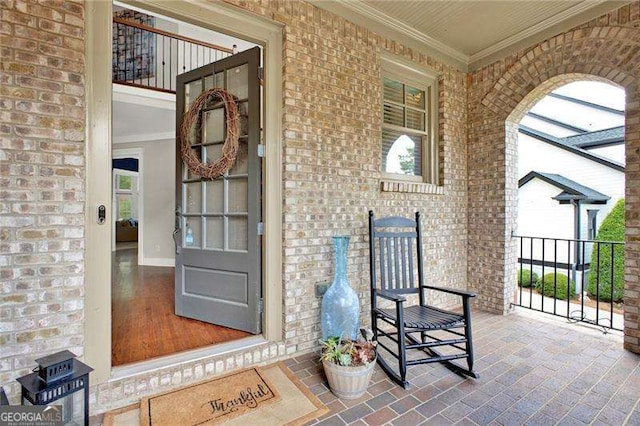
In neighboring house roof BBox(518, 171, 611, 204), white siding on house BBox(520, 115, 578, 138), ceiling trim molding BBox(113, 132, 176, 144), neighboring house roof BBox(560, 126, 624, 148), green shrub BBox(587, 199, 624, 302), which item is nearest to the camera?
green shrub BBox(587, 199, 624, 302)

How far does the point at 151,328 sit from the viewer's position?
2672mm

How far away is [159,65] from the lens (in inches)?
247

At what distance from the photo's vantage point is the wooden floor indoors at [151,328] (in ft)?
7.41

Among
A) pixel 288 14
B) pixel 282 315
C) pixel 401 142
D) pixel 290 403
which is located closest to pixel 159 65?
pixel 288 14

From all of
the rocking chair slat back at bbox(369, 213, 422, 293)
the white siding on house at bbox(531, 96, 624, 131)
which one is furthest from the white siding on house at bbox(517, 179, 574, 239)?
the rocking chair slat back at bbox(369, 213, 422, 293)

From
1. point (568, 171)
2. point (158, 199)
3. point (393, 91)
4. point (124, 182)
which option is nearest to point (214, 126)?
point (393, 91)

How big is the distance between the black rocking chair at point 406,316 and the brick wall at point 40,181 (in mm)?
1923

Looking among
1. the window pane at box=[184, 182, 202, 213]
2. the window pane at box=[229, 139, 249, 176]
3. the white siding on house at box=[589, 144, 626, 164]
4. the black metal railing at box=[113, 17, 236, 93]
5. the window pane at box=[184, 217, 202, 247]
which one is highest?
the black metal railing at box=[113, 17, 236, 93]

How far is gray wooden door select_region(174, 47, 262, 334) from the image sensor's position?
252 cm

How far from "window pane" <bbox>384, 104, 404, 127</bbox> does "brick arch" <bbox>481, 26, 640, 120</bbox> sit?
109 cm

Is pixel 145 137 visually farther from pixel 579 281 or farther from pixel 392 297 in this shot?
pixel 579 281

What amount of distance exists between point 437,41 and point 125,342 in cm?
415

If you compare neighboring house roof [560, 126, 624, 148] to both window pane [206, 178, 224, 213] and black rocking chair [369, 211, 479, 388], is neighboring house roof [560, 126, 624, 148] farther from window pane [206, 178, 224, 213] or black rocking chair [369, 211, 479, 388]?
window pane [206, 178, 224, 213]

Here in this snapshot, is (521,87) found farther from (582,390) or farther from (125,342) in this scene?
(125,342)
